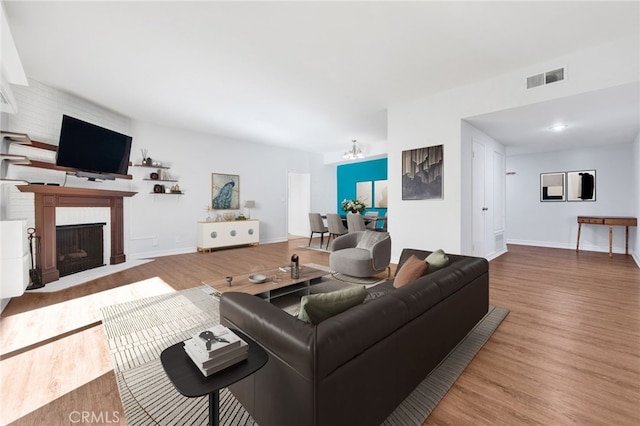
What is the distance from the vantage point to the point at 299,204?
10.3m

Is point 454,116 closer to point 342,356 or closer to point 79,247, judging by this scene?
point 342,356

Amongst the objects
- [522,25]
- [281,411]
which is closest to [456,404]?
[281,411]

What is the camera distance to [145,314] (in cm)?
291

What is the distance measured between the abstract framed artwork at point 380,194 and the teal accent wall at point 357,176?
66 millimetres

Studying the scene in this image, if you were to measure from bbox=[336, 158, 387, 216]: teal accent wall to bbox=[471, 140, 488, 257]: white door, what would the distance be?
374 centimetres

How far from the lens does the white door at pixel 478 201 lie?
484 cm

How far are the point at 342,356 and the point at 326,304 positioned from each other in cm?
31

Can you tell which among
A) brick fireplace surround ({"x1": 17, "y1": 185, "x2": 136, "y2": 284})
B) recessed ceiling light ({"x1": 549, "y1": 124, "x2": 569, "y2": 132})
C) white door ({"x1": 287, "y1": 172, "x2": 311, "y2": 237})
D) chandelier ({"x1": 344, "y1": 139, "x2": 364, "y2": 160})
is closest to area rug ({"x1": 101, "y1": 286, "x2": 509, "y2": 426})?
brick fireplace surround ({"x1": 17, "y1": 185, "x2": 136, "y2": 284})

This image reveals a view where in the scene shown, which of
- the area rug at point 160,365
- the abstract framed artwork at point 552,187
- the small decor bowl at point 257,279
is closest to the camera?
the area rug at point 160,365

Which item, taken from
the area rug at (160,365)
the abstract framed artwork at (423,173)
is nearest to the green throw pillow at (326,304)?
the area rug at (160,365)

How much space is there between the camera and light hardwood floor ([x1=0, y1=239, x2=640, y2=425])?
5.08ft

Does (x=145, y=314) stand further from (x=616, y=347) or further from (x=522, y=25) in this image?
(x=522, y=25)

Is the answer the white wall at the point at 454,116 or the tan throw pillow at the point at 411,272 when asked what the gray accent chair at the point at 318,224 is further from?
the tan throw pillow at the point at 411,272

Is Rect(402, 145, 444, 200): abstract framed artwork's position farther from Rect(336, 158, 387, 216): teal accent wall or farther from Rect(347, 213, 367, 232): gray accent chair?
Rect(336, 158, 387, 216): teal accent wall
